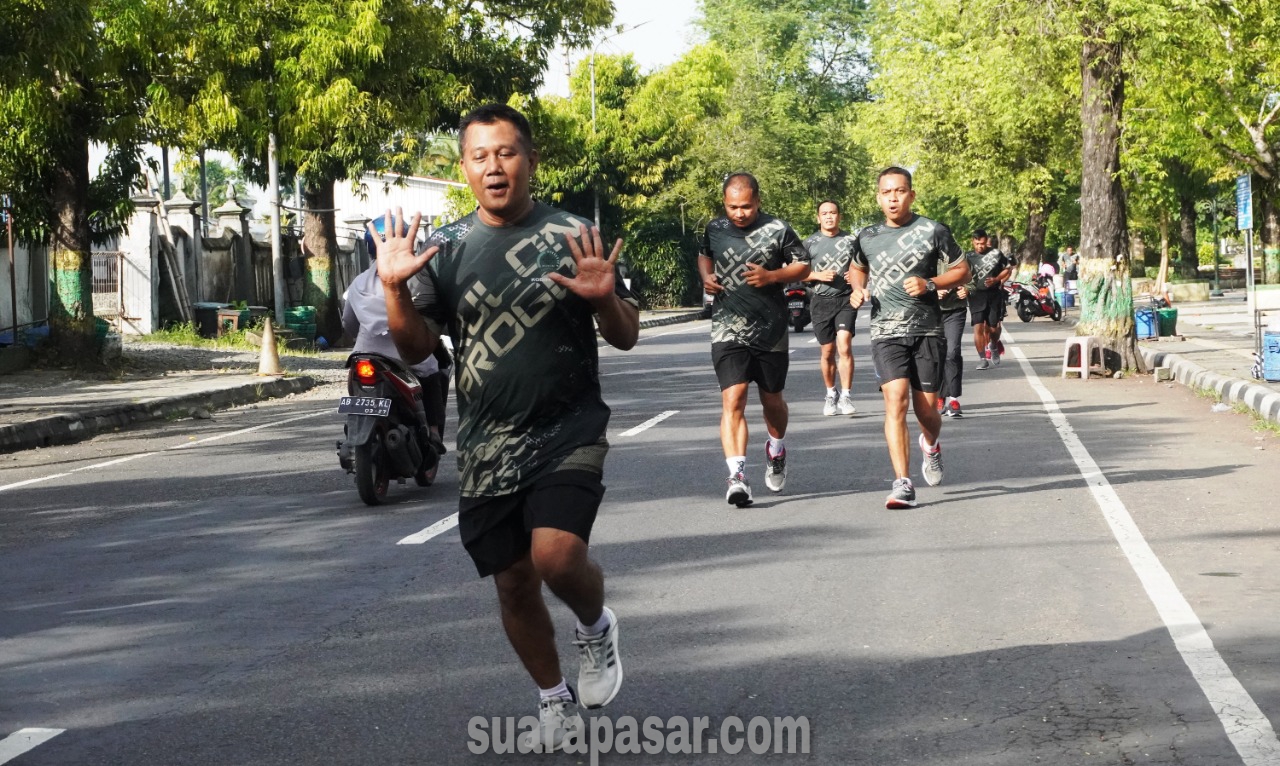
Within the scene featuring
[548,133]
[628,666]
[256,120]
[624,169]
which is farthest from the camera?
[624,169]

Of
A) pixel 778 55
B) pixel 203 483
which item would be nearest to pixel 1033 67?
pixel 203 483

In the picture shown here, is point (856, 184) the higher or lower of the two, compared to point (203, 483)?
higher

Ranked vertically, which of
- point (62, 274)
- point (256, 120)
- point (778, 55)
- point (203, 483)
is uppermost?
point (778, 55)

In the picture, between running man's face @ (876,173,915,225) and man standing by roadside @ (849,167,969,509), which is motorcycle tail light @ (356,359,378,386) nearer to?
man standing by roadside @ (849,167,969,509)

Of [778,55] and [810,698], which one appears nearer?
[810,698]

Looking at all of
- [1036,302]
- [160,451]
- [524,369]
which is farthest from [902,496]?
[1036,302]

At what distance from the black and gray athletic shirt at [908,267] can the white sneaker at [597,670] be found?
16.9 feet

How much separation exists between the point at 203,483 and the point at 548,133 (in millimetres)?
24636

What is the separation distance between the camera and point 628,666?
5836 millimetres

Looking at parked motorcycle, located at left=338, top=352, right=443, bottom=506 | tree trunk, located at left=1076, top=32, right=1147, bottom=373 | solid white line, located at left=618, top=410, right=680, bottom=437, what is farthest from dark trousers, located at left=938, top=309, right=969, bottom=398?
tree trunk, located at left=1076, top=32, right=1147, bottom=373

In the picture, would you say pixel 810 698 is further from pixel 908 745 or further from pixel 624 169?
pixel 624 169

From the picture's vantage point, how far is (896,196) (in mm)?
9562

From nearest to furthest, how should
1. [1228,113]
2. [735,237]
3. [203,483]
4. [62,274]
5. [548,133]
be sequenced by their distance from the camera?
1. [735,237]
2. [203,483]
3. [62,274]
4. [1228,113]
5. [548,133]

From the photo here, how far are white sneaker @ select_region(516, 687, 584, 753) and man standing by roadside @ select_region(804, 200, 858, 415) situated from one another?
31.9ft
